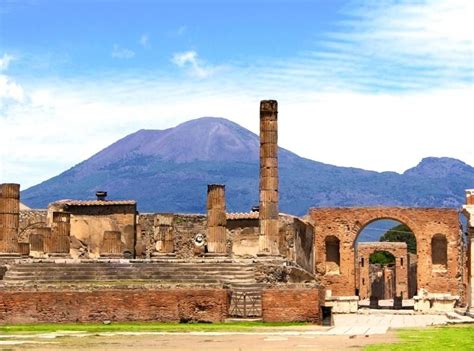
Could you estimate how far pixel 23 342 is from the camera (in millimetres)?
22594

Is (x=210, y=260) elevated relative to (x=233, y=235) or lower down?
lower down

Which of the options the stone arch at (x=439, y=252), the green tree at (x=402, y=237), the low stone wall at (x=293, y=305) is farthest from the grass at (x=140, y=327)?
the green tree at (x=402, y=237)

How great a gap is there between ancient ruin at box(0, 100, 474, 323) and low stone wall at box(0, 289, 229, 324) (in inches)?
1.0

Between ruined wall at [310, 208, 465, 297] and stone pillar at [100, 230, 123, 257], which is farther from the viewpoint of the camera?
ruined wall at [310, 208, 465, 297]

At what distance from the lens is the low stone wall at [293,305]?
96.3 feet

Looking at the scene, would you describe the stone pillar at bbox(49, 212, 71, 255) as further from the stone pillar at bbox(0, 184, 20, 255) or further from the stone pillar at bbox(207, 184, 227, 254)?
the stone pillar at bbox(207, 184, 227, 254)

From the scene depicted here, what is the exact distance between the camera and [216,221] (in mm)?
42750

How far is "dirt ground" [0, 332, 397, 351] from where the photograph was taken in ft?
68.9

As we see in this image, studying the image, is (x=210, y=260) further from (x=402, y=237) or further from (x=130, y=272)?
(x=402, y=237)

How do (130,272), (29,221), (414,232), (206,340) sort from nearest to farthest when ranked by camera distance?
(206,340), (130,272), (29,221), (414,232)

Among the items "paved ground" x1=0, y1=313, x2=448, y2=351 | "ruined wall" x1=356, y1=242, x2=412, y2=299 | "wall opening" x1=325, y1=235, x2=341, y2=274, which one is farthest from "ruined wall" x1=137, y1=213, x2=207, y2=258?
"paved ground" x1=0, y1=313, x2=448, y2=351

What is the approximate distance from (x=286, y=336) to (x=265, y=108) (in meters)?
18.1

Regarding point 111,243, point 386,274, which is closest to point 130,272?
point 111,243

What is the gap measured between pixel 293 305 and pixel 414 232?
1080 inches
